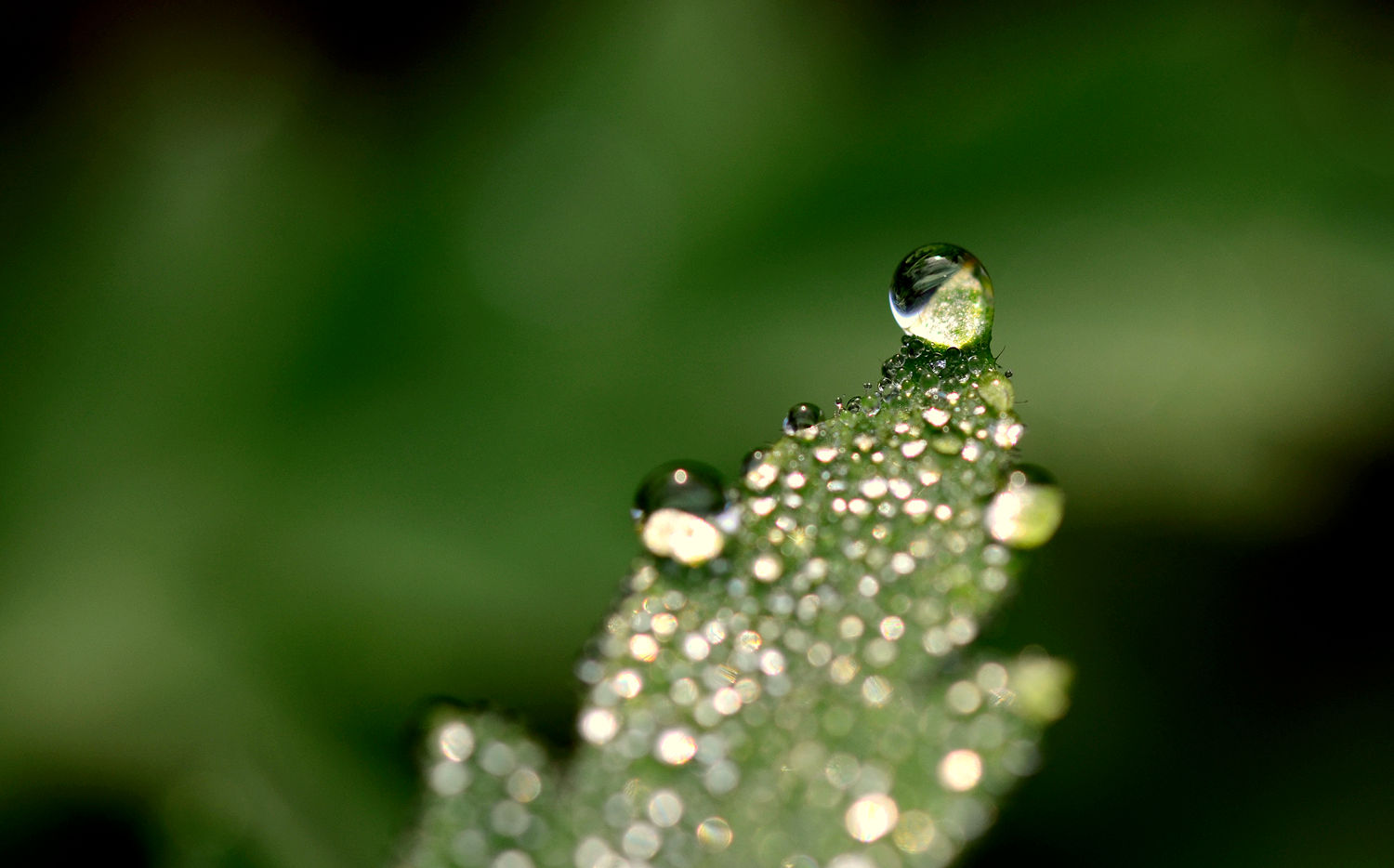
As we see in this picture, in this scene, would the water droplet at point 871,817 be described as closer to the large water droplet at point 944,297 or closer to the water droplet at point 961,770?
the water droplet at point 961,770

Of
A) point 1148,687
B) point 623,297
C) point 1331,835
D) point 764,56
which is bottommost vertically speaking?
point 1331,835

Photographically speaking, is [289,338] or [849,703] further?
[289,338]

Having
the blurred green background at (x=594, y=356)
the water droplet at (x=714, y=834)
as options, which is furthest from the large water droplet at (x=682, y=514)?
the blurred green background at (x=594, y=356)

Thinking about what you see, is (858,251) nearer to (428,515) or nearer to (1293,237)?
(1293,237)

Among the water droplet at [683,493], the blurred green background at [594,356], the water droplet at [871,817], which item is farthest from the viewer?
the blurred green background at [594,356]

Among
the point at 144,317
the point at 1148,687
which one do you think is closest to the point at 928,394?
the point at 1148,687

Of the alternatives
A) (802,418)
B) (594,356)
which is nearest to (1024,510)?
(802,418)
